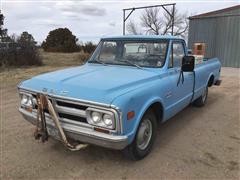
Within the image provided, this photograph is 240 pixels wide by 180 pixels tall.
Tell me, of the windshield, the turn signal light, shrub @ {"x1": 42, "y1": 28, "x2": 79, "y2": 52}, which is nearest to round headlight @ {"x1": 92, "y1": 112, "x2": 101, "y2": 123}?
the turn signal light

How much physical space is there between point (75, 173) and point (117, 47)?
241 centimetres

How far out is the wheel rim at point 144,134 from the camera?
11.4 feet

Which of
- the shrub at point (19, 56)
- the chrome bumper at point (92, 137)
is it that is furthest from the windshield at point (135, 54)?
the shrub at point (19, 56)

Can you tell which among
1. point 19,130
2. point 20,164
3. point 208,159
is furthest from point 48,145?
point 208,159

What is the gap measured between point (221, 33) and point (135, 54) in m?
12.3

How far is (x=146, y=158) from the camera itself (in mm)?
3664

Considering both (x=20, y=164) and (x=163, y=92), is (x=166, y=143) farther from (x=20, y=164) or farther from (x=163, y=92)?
(x=20, y=164)

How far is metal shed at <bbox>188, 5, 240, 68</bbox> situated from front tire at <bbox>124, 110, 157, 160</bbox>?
1260 cm

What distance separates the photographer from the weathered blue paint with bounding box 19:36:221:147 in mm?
2934

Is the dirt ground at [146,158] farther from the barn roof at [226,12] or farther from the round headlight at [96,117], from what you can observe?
the barn roof at [226,12]

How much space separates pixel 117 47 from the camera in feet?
15.2

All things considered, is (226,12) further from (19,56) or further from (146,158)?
(146,158)

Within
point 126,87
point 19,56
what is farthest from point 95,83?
point 19,56

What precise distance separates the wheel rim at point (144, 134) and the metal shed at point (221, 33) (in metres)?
12.6
